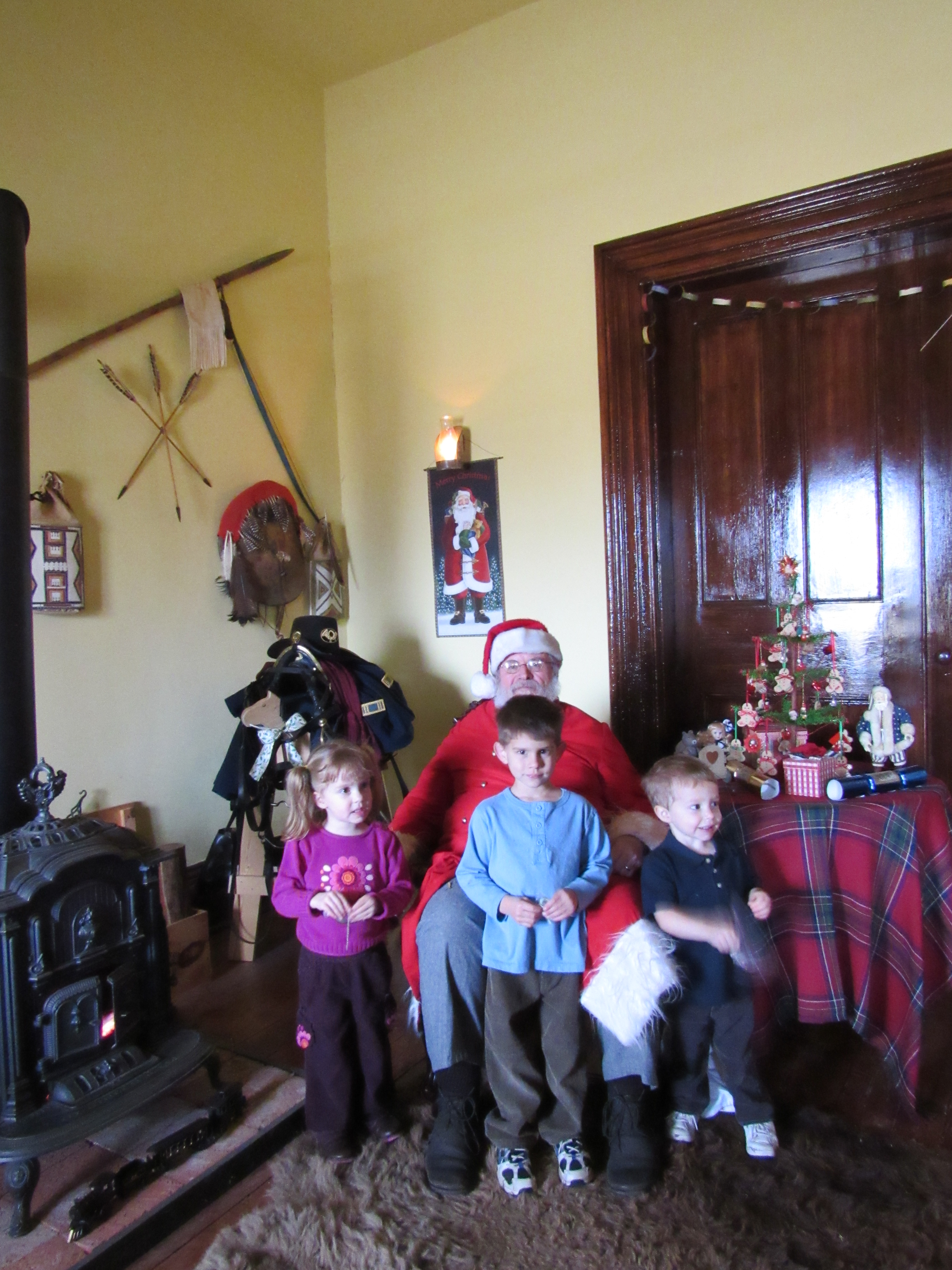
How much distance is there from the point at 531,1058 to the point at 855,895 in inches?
Result: 35.5

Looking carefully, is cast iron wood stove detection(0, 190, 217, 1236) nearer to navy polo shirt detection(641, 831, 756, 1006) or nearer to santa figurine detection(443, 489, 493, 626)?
navy polo shirt detection(641, 831, 756, 1006)

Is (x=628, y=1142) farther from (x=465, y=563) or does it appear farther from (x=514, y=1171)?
(x=465, y=563)

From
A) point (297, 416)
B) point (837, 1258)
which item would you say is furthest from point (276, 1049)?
point (297, 416)

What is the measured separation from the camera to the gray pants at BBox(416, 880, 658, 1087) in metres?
1.93

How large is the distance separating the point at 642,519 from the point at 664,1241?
222 cm

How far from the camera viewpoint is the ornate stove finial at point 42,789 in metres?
2.01

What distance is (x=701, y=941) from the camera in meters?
1.92

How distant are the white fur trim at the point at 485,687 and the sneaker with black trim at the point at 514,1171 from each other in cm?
119

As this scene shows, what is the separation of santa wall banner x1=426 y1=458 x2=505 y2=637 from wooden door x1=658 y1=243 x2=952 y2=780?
708mm

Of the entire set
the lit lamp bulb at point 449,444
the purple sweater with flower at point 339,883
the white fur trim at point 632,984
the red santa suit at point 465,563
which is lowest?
the white fur trim at point 632,984

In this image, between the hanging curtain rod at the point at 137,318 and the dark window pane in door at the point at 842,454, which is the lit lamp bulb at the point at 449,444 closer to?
the hanging curtain rod at the point at 137,318

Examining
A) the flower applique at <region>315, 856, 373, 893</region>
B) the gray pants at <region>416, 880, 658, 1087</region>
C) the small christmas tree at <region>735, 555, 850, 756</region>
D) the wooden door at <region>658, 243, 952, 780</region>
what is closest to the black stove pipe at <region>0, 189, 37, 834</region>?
the flower applique at <region>315, 856, 373, 893</region>

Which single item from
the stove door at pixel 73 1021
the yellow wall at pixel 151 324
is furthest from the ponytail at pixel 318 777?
the yellow wall at pixel 151 324

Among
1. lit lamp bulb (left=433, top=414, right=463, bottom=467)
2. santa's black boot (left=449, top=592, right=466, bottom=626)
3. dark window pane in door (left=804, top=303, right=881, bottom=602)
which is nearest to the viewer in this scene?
dark window pane in door (left=804, top=303, right=881, bottom=602)
